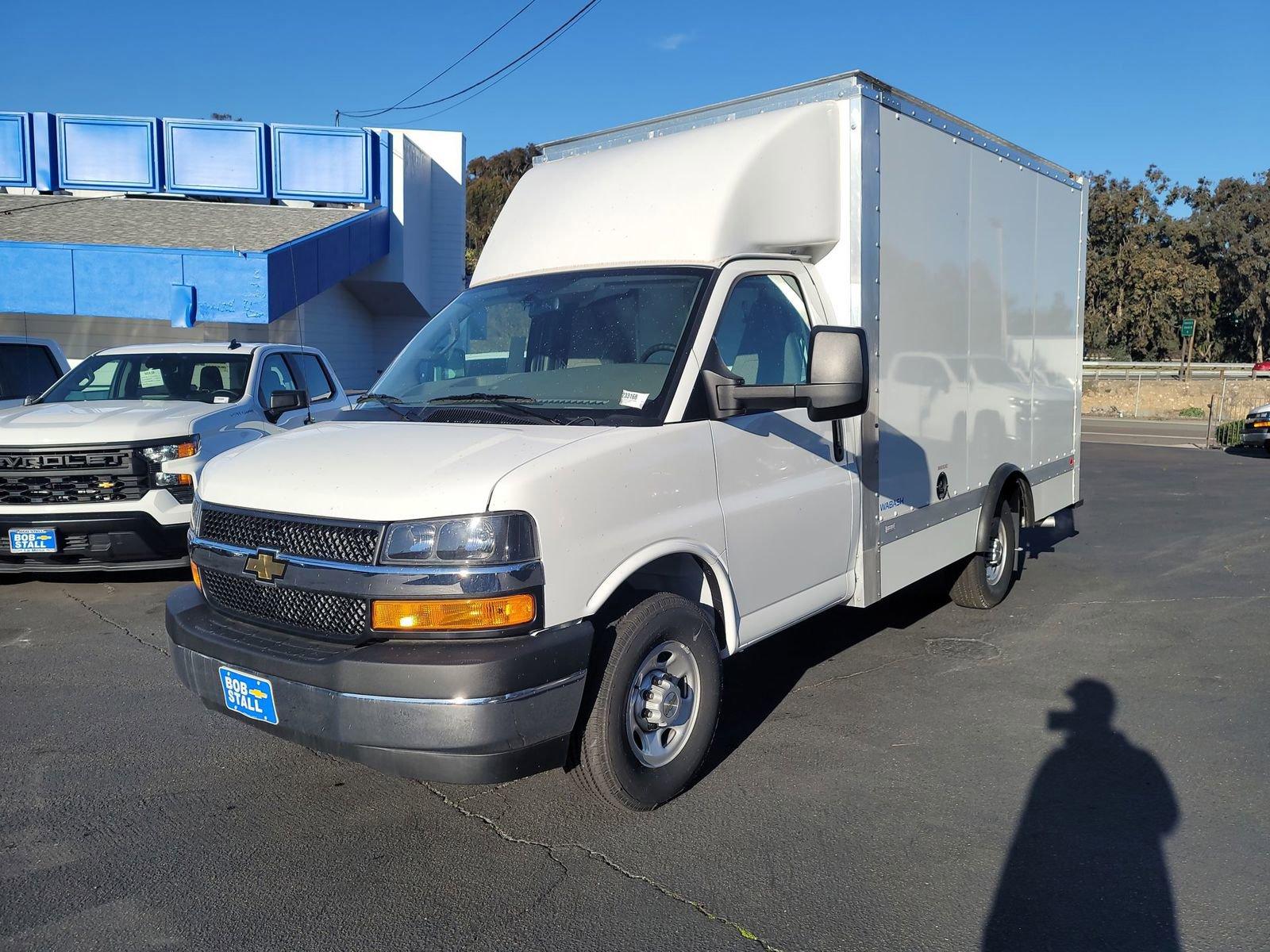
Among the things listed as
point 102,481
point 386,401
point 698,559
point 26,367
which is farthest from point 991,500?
point 26,367

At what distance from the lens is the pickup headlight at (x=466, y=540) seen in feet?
11.1

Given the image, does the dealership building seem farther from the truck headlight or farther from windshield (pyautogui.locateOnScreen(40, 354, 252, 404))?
the truck headlight

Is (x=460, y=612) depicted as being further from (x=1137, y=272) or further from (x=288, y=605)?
(x=1137, y=272)

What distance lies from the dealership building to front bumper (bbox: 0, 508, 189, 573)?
10877 mm

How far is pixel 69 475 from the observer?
7.55 metres

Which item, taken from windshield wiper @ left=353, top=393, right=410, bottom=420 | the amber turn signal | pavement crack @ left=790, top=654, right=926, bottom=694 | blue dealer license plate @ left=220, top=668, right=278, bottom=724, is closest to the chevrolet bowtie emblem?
blue dealer license plate @ left=220, top=668, right=278, bottom=724

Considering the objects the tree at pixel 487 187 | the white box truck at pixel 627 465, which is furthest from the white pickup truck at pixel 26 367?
the tree at pixel 487 187

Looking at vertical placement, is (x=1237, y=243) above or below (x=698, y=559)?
above

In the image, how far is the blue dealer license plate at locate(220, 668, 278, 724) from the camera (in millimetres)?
3662

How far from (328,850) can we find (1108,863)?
2.79 meters

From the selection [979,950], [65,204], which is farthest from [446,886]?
[65,204]

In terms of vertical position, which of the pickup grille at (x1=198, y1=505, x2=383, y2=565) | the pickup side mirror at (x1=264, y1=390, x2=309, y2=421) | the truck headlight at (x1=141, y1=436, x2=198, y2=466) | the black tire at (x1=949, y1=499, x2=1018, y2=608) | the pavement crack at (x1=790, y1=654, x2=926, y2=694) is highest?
the pickup side mirror at (x1=264, y1=390, x2=309, y2=421)

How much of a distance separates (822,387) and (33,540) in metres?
6.01

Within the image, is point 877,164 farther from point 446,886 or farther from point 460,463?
point 446,886
